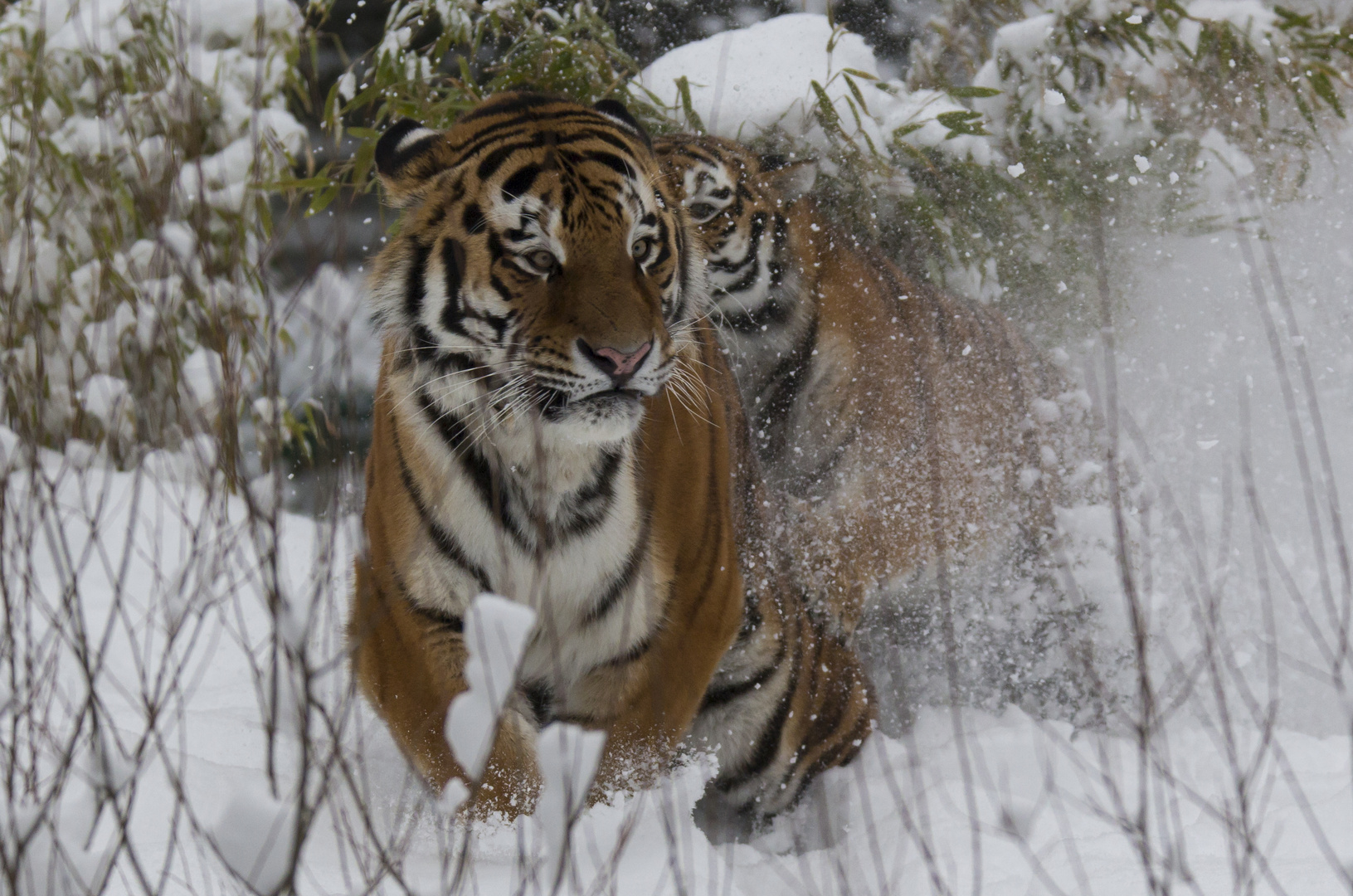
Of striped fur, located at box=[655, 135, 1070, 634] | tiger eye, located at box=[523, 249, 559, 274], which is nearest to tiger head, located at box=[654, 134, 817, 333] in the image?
striped fur, located at box=[655, 135, 1070, 634]

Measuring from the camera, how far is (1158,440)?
3.96 metres

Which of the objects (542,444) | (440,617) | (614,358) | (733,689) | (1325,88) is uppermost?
(1325,88)

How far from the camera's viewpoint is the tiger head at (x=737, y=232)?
3.03m

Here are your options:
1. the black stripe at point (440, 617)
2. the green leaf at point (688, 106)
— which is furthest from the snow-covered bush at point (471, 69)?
the black stripe at point (440, 617)

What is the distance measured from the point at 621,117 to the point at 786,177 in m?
1.02

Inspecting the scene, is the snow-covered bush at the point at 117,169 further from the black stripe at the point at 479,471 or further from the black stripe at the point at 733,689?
the black stripe at the point at 733,689

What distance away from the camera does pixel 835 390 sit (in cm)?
311

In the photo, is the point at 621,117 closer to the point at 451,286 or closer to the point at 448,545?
the point at 451,286

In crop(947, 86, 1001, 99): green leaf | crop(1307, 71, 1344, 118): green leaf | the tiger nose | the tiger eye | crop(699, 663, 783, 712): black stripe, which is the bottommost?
crop(699, 663, 783, 712): black stripe

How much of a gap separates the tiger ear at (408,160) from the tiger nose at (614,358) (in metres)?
0.50

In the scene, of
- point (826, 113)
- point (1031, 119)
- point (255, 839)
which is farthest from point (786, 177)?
point (255, 839)

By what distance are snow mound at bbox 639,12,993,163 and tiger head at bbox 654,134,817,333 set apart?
0.37m

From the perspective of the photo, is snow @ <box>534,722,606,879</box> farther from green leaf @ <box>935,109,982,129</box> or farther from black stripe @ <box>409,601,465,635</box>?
green leaf @ <box>935,109,982,129</box>

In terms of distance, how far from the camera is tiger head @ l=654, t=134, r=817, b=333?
3031 millimetres
